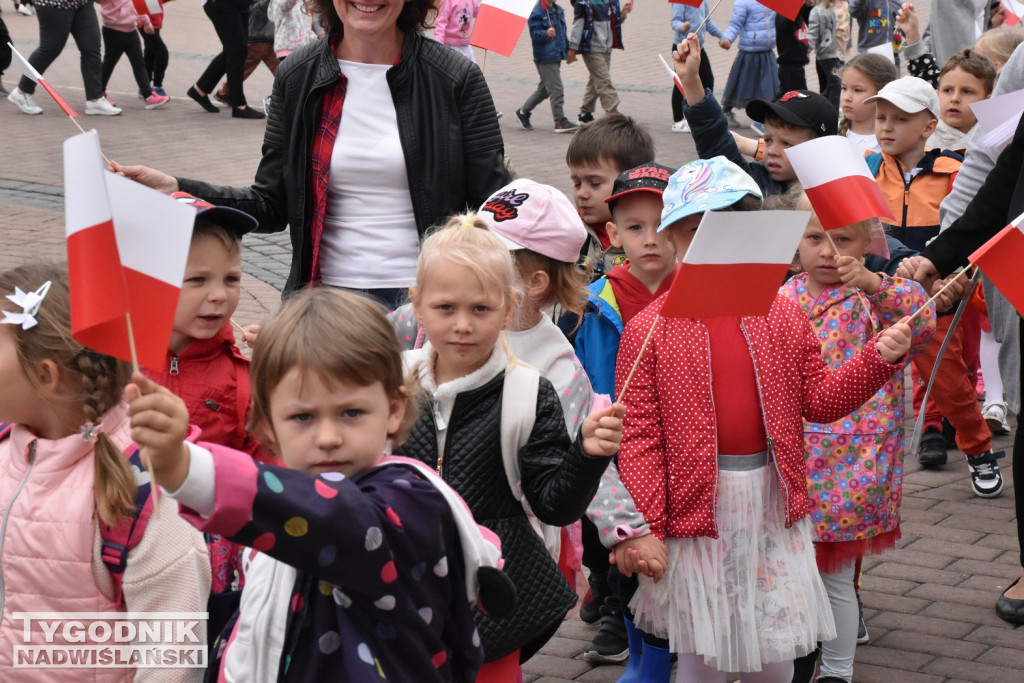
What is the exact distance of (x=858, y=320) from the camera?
394 centimetres

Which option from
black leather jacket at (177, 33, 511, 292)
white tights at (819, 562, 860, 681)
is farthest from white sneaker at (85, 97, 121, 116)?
white tights at (819, 562, 860, 681)

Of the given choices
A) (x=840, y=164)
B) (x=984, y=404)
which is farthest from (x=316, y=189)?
(x=984, y=404)

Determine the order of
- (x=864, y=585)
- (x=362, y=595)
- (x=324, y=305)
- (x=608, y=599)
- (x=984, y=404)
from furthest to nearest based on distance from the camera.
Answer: (x=984, y=404) < (x=864, y=585) < (x=608, y=599) < (x=324, y=305) < (x=362, y=595)

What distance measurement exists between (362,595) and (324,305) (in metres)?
0.48

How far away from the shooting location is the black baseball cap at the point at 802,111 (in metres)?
5.37

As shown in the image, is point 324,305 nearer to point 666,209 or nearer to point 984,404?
point 666,209

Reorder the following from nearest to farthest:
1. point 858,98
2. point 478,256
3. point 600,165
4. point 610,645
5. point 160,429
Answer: point 160,429, point 478,256, point 610,645, point 600,165, point 858,98

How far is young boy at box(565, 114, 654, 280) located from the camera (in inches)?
179

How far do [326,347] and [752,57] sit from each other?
1123 cm

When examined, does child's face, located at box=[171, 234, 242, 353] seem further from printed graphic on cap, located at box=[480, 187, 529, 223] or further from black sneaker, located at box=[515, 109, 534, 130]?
black sneaker, located at box=[515, 109, 534, 130]

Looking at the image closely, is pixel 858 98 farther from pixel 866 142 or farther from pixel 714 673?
pixel 714 673

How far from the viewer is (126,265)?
6.63ft

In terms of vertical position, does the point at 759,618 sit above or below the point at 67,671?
below

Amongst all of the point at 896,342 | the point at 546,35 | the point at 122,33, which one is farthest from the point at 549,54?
the point at 896,342
